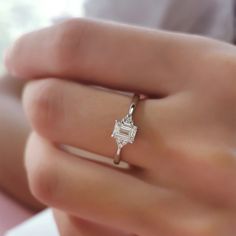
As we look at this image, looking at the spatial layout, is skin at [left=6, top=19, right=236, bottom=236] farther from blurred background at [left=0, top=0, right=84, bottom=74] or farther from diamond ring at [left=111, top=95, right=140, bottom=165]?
blurred background at [left=0, top=0, right=84, bottom=74]

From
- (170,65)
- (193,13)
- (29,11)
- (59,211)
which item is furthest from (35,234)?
(29,11)

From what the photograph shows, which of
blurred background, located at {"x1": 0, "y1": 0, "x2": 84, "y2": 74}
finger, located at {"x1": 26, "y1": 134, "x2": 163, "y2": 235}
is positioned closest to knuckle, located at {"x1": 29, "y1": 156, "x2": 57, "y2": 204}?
finger, located at {"x1": 26, "y1": 134, "x2": 163, "y2": 235}

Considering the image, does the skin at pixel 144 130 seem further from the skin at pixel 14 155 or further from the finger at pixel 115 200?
the skin at pixel 14 155

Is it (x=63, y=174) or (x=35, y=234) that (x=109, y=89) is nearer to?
(x=63, y=174)

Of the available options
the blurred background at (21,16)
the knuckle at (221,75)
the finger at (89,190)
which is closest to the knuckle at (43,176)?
the finger at (89,190)

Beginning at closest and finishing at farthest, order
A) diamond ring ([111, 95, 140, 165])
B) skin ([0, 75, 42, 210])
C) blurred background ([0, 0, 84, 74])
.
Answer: diamond ring ([111, 95, 140, 165])
skin ([0, 75, 42, 210])
blurred background ([0, 0, 84, 74])

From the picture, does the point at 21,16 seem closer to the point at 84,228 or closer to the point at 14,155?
the point at 14,155
